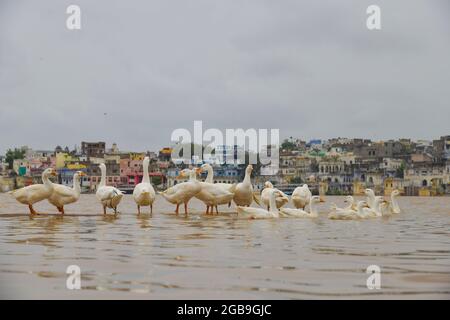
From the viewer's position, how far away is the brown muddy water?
A: 5.88m

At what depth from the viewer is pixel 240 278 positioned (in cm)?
649

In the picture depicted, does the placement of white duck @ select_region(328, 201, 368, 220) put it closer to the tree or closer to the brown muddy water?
the brown muddy water

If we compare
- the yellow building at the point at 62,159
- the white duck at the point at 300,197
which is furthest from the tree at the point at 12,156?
the white duck at the point at 300,197

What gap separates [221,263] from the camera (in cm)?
746

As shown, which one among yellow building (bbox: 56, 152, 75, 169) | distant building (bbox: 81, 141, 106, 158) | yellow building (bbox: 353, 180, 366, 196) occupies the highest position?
distant building (bbox: 81, 141, 106, 158)

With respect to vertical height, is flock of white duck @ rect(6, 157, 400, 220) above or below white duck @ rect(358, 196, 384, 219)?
above

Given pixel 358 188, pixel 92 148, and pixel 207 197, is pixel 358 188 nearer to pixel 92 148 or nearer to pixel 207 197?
pixel 92 148

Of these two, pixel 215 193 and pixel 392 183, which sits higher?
pixel 215 193

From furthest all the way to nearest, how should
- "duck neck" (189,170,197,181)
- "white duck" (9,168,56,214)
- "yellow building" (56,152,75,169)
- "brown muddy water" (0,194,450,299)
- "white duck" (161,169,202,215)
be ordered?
"yellow building" (56,152,75,169) < "duck neck" (189,170,197,181) < "white duck" (161,169,202,215) < "white duck" (9,168,56,214) < "brown muddy water" (0,194,450,299)

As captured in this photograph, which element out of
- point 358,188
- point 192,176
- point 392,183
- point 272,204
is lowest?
point 358,188

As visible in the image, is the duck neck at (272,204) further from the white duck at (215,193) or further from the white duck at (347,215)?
the white duck at (215,193)

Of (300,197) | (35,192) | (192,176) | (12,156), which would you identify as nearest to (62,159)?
(12,156)

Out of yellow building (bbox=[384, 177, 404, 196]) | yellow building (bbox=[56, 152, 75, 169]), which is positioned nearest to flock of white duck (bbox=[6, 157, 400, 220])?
yellow building (bbox=[384, 177, 404, 196])

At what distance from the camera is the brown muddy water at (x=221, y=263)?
588cm
